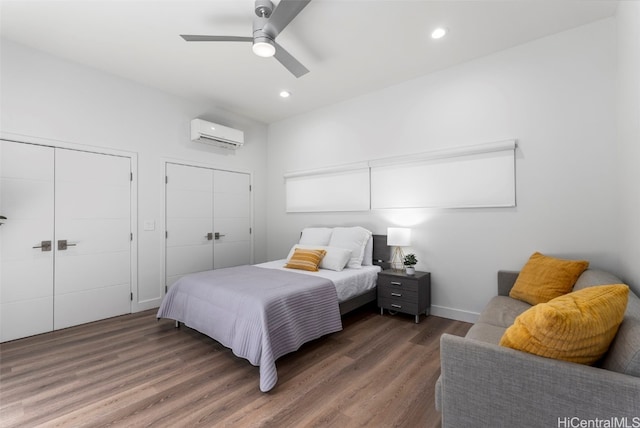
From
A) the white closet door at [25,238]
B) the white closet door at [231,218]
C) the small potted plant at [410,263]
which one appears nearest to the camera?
the white closet door at [25,238]

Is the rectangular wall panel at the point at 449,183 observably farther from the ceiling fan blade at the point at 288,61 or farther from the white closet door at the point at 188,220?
the white closet door at the point at 188,220

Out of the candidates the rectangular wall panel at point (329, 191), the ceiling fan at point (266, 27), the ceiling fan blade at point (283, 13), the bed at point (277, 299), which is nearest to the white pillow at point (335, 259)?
the bed at point (277, 299)

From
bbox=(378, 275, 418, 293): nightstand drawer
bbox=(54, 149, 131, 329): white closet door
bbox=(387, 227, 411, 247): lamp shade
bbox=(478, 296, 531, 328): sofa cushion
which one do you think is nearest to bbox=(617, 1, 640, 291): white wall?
bbox=(478, 296, 531, 328): sofa cushion

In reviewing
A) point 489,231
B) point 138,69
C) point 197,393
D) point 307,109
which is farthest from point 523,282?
point 138,69

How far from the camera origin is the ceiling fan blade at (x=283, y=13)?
2037 millimetres

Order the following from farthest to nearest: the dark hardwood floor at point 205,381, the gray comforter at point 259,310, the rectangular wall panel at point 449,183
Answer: the rectangular wall panel at point 449,183
the gray comforter at point 259,310
the dark hardwood floor at point 205,381

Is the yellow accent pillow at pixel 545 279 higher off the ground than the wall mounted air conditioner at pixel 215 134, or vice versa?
the wall mounted air conditioner at pixel 215 134

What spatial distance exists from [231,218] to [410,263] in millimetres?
2994

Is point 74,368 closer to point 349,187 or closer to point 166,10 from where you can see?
point 166,10

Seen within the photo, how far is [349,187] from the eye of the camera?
4.26m

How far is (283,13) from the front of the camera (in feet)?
7.04

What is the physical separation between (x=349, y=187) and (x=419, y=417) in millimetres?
3024

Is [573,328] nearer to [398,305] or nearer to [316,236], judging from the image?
[398,305]

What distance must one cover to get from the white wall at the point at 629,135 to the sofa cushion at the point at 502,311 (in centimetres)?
72
